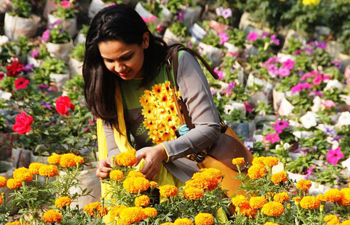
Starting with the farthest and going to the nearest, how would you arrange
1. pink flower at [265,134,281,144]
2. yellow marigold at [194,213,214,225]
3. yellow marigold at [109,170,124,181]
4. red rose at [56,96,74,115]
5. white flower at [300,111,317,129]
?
white flower at [300,111,317,129] → pink flower at [265,134,281,144] → red rose at [56,96,74,115] → yellow marigold at [109,170,124,181] → yellow marigold at [194,213,214,225]

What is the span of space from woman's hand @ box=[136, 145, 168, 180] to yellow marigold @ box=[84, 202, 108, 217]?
33 centimetres

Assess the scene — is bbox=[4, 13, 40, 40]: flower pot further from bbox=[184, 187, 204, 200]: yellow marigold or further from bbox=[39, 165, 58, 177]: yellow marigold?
bbox=[184, 187, 204, 200]: yellow marigold

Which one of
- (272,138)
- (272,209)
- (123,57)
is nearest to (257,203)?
(272,209)

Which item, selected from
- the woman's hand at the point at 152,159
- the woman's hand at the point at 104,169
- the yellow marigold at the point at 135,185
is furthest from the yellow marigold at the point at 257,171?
the woman's hand at the point at 104,169

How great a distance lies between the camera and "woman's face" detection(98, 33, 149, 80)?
2508mm

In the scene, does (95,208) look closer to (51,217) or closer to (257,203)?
(51,217)

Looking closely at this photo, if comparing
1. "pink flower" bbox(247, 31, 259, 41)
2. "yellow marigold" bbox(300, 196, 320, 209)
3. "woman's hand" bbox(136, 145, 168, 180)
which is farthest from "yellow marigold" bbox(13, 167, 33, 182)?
"pink flower" bbox(247, 31, 259, 41)

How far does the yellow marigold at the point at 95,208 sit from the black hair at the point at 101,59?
0.71 meters

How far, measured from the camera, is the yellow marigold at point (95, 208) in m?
2.10

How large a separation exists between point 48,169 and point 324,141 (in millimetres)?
2541

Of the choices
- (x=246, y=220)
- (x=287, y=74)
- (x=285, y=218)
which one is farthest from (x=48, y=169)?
(x=287, y=74)

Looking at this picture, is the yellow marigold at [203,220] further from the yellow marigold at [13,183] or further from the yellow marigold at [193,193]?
the yellow marigold at [13,183]

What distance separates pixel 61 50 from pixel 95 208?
11.1 ft

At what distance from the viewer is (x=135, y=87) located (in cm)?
283
